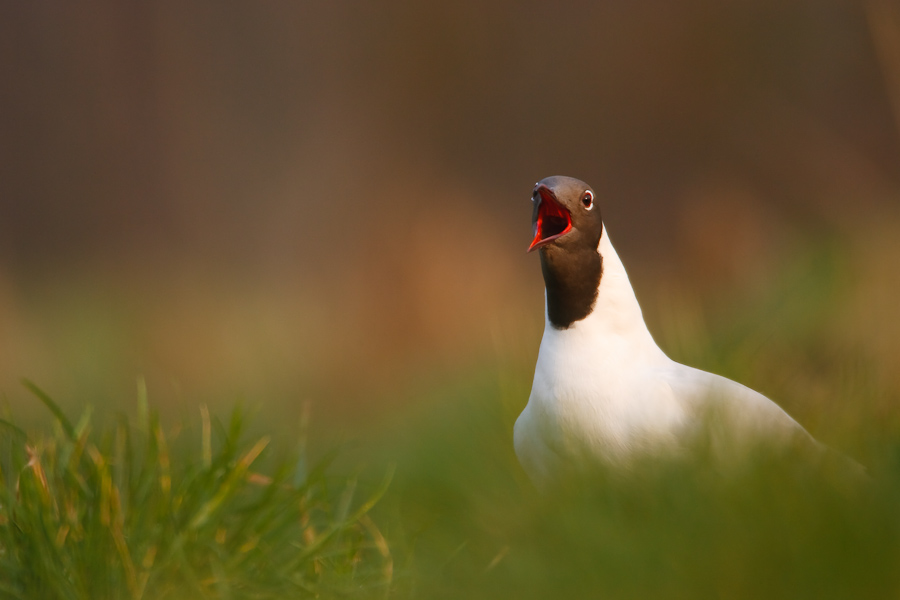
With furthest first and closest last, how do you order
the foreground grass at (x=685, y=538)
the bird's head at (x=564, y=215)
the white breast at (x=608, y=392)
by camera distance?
the bird's head at (x=564, y=215) < the white breast at (x=608, y=392) < the foreground grass at (x=685, y=538)

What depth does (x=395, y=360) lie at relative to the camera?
3771 mm

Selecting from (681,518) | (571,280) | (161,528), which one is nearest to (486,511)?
(681,518)

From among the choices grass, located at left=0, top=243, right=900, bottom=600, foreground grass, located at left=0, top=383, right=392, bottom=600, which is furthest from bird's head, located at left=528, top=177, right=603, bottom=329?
foreground grass, located at left=0, top=383, right=392, bottom=600

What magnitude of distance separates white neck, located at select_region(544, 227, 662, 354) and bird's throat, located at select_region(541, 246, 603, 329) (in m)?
0.01

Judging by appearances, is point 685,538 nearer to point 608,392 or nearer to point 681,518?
point 681,518

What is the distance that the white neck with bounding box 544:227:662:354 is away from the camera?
1.41 meters

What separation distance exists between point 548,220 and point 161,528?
704 millimetres

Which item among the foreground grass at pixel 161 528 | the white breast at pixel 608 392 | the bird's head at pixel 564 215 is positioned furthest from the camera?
the bird's head at pixel 564 215

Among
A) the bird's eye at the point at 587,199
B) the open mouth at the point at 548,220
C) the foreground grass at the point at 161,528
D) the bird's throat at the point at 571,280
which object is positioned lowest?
the foreground grass at the point at 161,528

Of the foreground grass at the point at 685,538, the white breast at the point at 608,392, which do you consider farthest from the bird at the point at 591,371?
the foreground grass at the point at 685,538

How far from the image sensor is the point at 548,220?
1.43 metres

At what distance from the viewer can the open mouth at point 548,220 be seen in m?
1.38

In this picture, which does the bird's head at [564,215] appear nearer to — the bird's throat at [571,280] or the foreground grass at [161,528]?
the bird's throat at [571,280]

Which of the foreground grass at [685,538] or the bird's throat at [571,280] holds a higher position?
the bird's throat at [571,280]
